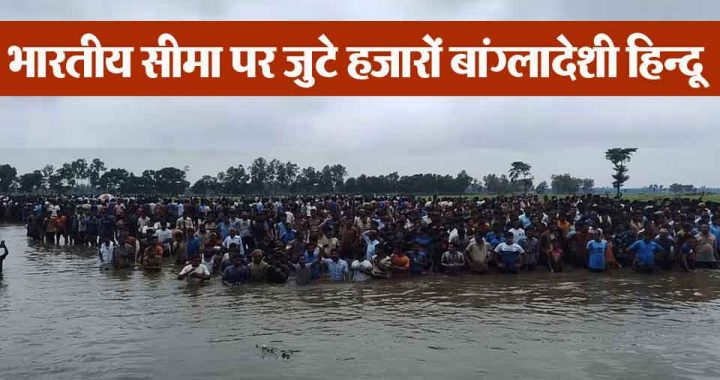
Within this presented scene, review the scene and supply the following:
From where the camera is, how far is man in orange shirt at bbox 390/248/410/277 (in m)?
12.5

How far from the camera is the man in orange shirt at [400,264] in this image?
12.5 metres

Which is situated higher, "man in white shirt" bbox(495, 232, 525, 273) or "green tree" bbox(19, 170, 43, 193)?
"green tree" bbox(19, 170, 43, 193)

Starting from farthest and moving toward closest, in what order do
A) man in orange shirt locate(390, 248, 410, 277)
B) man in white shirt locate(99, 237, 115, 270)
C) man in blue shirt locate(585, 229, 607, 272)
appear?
man in white shirt locate(99, 237, 115, 270), man in blue shirt locate(585, 229, 607, 272), man in orange shirt locate(390, 248, 410, 277)

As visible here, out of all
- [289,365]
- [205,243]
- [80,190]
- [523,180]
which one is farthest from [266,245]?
[80,190]

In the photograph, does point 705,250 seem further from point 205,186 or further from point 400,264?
point 205,186

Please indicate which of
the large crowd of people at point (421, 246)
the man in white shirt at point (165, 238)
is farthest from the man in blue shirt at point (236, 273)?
the man in white shirt at point (165, 238)

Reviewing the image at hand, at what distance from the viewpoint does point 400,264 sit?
41.1 ft

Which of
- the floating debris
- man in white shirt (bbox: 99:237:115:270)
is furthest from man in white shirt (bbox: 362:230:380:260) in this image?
man in white shirt (bbox: 99:237:115:270)

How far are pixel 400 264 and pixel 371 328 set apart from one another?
4.06 m

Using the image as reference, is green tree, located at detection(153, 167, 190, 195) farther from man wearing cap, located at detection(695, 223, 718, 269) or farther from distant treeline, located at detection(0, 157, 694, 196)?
man wearing cap, located at detection(695, 223, 718, 269)

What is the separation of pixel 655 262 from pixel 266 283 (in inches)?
306

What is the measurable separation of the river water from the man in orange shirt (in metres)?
0.51

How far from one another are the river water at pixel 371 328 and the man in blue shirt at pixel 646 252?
505 millimetres

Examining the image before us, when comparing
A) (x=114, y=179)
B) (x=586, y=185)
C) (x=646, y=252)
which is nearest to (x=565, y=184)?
(x=586, y=185)
